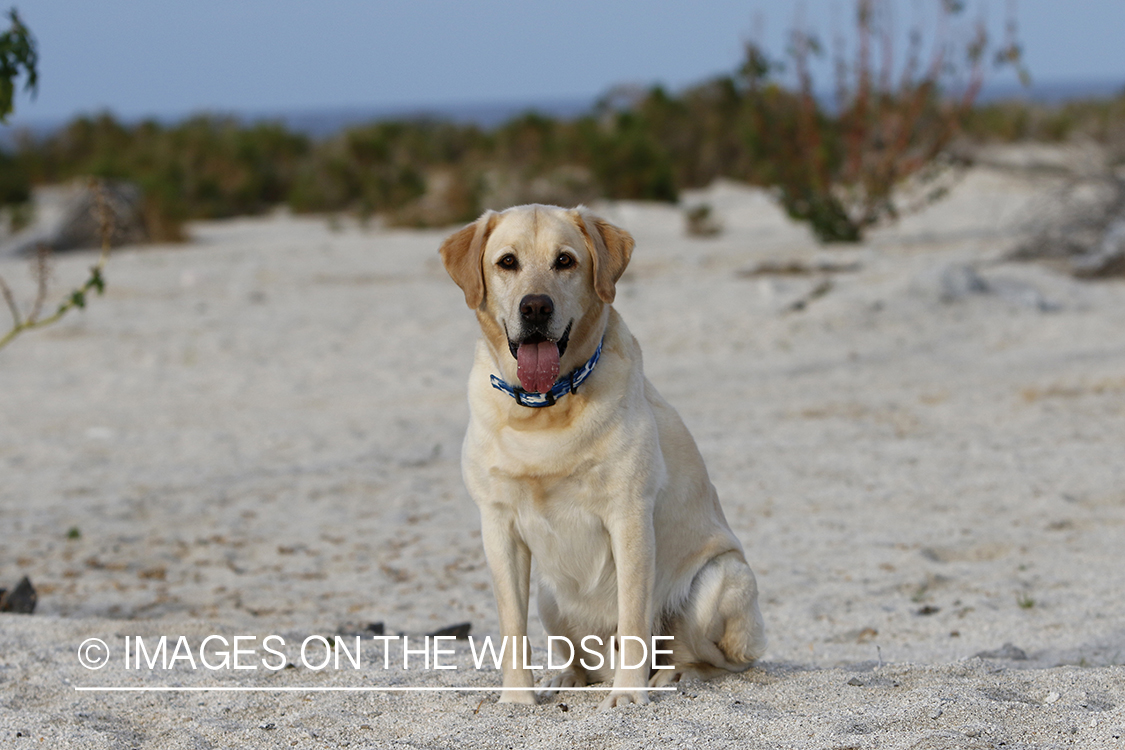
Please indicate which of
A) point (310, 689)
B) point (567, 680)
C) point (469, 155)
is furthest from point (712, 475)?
point (469, 155)

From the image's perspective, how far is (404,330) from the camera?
1145cm

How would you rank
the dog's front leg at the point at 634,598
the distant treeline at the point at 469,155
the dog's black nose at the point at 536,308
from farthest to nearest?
the distant treeline at the point at 469,155 < the dog's front leg at the point at 634,598 < the dog's black nose at the point at 536,308

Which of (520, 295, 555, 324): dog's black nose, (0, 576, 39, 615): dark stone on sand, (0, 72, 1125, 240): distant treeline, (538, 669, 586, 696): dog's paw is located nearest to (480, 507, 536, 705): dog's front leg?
(538, 669, 586, 696): dog's paw

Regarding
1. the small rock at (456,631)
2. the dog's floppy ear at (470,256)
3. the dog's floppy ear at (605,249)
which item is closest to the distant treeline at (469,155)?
the small rock at (456,631)

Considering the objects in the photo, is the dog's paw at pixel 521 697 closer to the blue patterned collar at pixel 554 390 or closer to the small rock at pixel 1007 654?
the blue patterned collar at pixel 554 390

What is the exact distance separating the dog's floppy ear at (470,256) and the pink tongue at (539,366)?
0.27 meters

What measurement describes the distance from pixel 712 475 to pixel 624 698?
3721mm

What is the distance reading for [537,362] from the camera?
122 inches

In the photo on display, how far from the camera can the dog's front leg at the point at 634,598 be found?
3.15 m

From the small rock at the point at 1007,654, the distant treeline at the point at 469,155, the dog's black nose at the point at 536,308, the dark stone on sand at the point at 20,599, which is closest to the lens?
the dog's black nose at the point at 536,308

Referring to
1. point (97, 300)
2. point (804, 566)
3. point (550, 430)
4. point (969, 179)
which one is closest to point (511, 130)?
point (969, 179)

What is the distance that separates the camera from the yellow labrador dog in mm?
3121

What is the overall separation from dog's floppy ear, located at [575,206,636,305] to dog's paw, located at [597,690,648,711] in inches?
45.0

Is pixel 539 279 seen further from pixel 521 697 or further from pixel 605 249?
pixel 521 697
